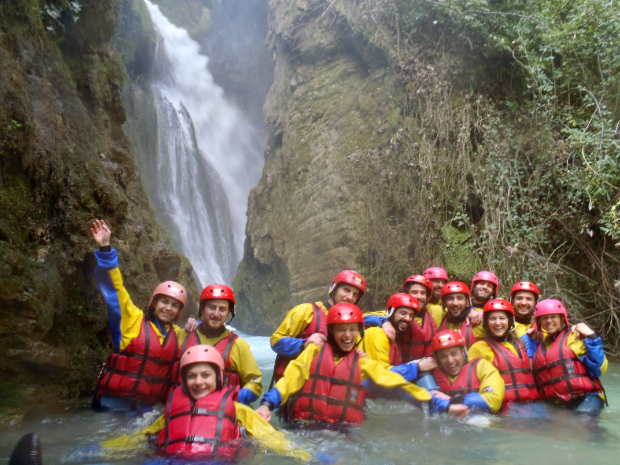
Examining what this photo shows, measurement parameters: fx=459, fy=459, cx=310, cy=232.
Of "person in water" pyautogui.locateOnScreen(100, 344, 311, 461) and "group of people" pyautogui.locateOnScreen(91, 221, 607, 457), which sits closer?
"person in water" pyautogui.locateOnScreen(100, 344, 311, 461)

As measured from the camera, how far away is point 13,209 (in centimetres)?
374

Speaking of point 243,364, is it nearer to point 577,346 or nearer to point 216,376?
point 216,376

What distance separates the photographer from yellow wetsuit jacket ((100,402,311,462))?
9.39 feet

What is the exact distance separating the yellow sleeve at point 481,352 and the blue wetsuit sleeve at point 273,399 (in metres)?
1.95

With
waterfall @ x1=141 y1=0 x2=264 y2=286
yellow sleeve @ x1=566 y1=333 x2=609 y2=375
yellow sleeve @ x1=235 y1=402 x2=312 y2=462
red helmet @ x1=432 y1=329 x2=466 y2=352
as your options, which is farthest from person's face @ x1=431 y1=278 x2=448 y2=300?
waterfall @ x1=141 y1=0 x2=264 y2=286

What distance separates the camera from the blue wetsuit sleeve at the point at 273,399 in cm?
309

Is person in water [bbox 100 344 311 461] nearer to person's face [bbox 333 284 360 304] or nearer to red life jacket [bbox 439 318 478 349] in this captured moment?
person's face [bbox 333 284 360 304]

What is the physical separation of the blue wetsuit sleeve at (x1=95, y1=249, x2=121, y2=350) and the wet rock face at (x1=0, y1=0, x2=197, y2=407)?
1.76 feet

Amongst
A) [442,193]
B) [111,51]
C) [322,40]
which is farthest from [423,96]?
[111,51]

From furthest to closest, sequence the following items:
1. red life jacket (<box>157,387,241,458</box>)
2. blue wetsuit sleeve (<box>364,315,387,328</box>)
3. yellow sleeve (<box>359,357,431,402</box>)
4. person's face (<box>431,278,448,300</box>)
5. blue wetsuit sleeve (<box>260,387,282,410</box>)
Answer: person's face (<box>431,278,448,300</box>) < blue wetsuit sleeve (<box>364,315,387,328</box>) < yellow sleeve (<box>359,357,431,402</box>) < blue wetsuit sleeve (<box>260,387,282,410</box>) < red life jacket (<box>157,387,241,458</box>)

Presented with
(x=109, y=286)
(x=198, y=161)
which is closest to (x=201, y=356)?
(x=109, y=286)

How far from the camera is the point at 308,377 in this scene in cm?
338

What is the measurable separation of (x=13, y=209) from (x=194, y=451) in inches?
99.0

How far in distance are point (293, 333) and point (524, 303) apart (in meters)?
2.55
